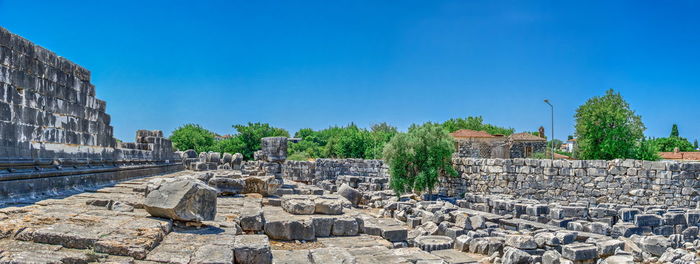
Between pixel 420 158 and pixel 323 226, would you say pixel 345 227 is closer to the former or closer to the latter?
pixel 323 226

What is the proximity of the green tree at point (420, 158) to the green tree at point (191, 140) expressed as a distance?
36780 millimetres

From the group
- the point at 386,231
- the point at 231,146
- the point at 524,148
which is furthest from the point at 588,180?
the point at 231,146

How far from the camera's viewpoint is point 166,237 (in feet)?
18.6

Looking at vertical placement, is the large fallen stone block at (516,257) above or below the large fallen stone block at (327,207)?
below

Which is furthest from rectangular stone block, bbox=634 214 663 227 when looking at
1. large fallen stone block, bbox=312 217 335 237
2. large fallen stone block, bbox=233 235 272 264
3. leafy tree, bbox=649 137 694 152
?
leafy tree, bbox=649 137 694 152

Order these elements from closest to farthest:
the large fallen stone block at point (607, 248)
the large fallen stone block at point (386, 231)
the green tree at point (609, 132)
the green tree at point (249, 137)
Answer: the large fallen stone block at point (386, 231), the large fallen stone block at point (607, 248), the green tree at point (609, 132), the green tree at point (249, 137)

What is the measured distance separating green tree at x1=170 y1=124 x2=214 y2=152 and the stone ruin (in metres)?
34.9

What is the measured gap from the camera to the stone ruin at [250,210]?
539cm

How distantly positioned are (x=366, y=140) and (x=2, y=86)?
4821cm

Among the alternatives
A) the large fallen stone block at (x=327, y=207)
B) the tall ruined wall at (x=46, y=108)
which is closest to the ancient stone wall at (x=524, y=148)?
the large fallen stone block at (x=327, y=207)

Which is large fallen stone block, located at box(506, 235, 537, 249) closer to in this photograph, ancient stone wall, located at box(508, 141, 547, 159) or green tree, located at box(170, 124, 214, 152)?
ancient stone wall, located at box(508, 141, 547, 159)

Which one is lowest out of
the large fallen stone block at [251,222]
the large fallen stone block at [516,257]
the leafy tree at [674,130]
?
the large fallen stone block at [516,257]

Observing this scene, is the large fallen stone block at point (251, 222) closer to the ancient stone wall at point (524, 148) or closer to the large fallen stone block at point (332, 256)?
the large fallen stone block at point (332, 256)

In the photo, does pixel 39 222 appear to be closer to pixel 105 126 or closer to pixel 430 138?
pixel 105 126
